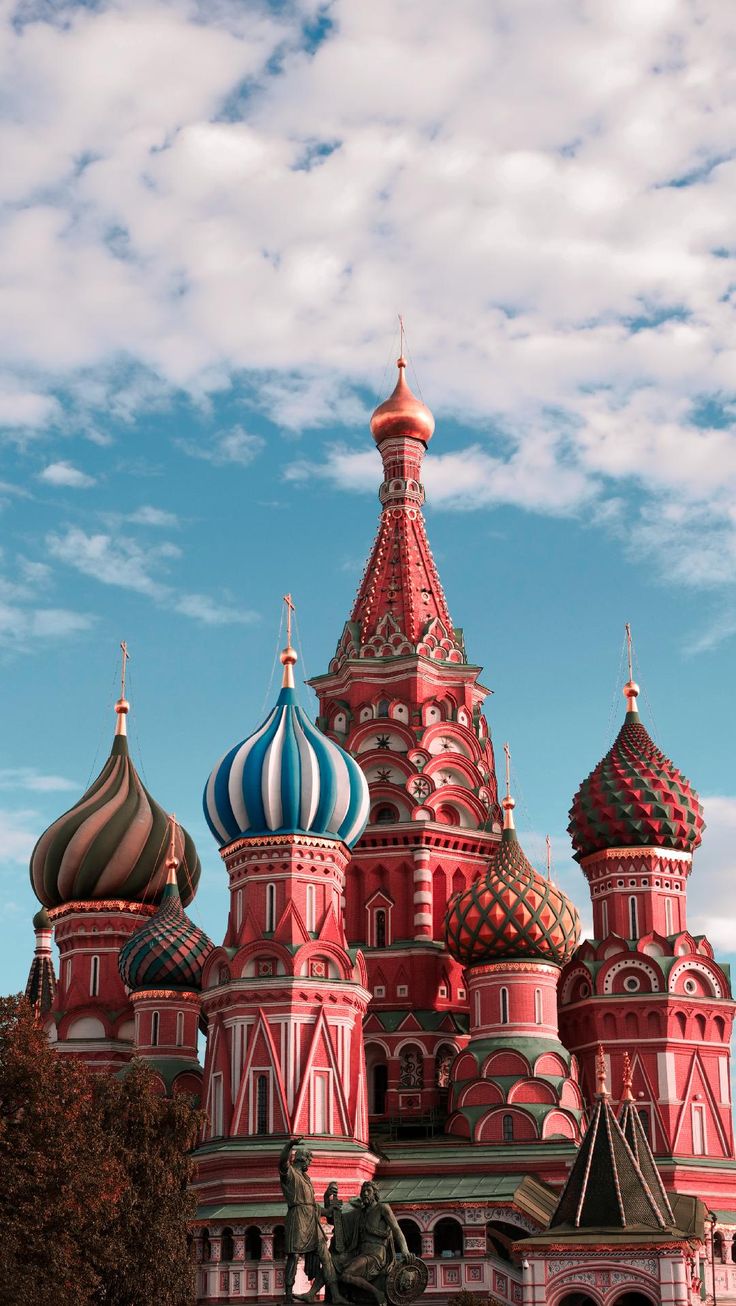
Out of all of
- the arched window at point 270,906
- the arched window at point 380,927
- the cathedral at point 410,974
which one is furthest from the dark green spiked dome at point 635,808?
the arched window at point 270,906

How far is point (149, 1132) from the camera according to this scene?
101ft

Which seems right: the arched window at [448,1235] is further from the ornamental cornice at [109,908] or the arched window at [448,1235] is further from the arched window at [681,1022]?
the ornamental cornice at [109,908]

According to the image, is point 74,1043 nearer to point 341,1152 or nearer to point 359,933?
point 359,933

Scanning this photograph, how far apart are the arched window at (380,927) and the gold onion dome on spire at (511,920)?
94.7 inches

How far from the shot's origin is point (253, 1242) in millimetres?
32688

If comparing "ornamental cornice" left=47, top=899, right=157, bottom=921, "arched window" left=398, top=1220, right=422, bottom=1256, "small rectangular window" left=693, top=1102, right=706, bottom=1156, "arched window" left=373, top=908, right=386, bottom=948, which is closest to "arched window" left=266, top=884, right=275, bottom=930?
"arched window" left=373, top=908, right=386, bottom=948

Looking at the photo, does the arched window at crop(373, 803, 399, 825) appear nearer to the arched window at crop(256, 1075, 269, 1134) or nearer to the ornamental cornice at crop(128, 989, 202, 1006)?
the ornamental cornice at crop(128, 989, 202, 1006)

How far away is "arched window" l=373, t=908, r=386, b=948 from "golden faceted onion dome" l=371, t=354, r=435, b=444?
11.6 m

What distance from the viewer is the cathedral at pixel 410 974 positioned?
32906 millimetres

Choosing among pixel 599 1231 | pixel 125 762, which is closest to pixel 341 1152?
pixel 599 1231

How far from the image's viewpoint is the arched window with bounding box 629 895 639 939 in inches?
1532

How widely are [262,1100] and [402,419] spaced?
56.7 feet

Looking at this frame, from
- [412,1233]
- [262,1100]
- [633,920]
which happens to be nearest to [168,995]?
[262,1100]

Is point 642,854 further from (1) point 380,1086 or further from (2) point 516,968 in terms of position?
(1) point 380,1086
